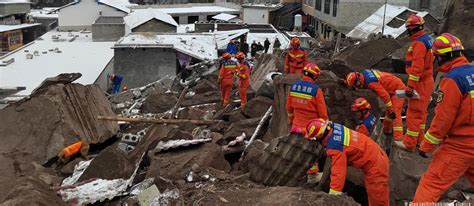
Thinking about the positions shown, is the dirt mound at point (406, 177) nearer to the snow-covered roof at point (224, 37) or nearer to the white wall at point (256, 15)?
the snow-covered roof at point (224, 37)

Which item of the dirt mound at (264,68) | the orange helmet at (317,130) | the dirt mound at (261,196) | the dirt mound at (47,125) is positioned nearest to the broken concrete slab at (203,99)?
the dirt mound at (264,68)

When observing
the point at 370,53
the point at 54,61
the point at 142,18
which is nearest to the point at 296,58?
the point at 370,53

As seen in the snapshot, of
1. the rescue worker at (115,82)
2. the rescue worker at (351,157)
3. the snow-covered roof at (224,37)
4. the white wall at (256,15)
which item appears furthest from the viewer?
the white wall at (256,15)

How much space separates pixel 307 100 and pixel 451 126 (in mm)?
2522

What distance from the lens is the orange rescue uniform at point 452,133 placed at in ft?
15.2

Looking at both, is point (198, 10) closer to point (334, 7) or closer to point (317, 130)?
point (334, 7)

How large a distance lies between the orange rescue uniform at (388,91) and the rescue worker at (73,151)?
4.97 meters

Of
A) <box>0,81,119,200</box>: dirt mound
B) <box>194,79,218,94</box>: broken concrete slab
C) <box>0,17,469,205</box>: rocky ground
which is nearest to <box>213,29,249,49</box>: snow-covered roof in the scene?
<box>194,79,218,94</box>: broken concrete slab

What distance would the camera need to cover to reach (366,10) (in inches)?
1281

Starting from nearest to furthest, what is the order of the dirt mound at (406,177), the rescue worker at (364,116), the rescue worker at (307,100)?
1. the dirt mound at (406,177)
2. the rescue worker at (307,100)
3. the rescue worker at (364,116)

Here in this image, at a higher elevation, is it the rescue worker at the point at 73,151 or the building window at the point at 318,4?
the building window at the point at 318,4

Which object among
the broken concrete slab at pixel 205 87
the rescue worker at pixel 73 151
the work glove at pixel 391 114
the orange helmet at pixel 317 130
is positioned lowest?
the rescue worker at pixel 73 151

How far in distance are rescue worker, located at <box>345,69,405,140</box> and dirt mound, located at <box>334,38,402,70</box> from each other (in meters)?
4.07

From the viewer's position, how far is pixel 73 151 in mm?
8539
